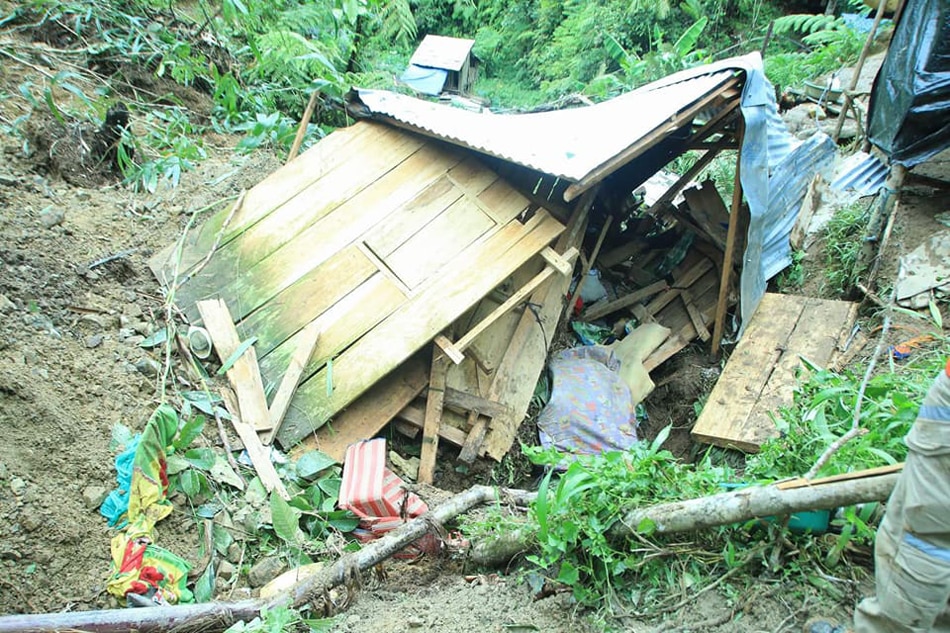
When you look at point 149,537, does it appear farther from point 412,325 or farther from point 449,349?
point 449,349

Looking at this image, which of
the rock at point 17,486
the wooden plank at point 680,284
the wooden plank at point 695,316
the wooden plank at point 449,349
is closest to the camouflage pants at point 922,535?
the wooden plank at point 449,349

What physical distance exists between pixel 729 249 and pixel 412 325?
325 centimetres

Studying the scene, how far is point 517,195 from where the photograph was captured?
488cm

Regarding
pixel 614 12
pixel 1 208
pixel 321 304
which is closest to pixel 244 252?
pixel 321 304

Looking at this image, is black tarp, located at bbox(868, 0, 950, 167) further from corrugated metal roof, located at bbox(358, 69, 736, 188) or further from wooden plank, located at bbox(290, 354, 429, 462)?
wooden plank, located at bbox(290, 354, 429, 462)

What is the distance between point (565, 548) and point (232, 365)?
2.59 meters

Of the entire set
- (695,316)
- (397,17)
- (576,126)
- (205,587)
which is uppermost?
(397,17)

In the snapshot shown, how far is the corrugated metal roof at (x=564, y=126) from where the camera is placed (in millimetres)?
4266

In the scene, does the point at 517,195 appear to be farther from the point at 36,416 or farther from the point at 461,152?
the point at 36,416

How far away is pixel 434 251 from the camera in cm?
452

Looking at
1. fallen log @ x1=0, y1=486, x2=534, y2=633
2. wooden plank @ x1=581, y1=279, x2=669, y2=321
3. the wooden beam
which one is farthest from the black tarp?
fallen log @ x1=0, y1=486, x2=534, y2=633

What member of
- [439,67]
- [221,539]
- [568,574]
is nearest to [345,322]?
[221,539]

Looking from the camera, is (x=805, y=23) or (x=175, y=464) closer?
(x=175, y=464)

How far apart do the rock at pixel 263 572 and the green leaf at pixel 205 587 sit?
0.20 metres
